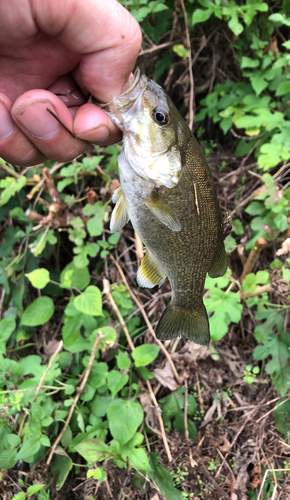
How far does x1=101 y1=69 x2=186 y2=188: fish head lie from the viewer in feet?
3.57

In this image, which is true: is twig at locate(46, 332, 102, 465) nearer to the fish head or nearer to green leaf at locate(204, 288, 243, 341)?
green leaf at locate(204, 288, 243, 341)

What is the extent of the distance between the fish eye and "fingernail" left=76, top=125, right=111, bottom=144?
0.62ft

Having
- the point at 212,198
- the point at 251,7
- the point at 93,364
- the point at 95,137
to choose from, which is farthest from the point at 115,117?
the point at 251,7

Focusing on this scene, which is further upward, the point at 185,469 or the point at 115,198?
the point at 115,198

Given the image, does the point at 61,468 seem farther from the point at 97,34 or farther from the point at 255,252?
the point at 97,34

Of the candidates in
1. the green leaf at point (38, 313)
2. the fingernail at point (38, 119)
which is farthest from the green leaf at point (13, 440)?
the fingernail at point (38, 119)

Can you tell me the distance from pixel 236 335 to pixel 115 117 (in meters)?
1.82

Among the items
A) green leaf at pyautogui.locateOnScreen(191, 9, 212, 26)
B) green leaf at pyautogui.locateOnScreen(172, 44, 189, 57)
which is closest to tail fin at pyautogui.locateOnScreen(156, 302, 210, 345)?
green leaf at pyautogui.locateOnScreen(191, 9, 212, 26)

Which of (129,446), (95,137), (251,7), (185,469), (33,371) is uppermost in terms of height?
(251,7)

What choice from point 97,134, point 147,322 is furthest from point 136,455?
point 97,134

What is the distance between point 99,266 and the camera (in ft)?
7.88

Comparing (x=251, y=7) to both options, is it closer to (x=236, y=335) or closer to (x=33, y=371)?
(x=236, y=335)

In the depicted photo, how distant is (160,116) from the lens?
1095 mm

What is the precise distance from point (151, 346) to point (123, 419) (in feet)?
1.38
